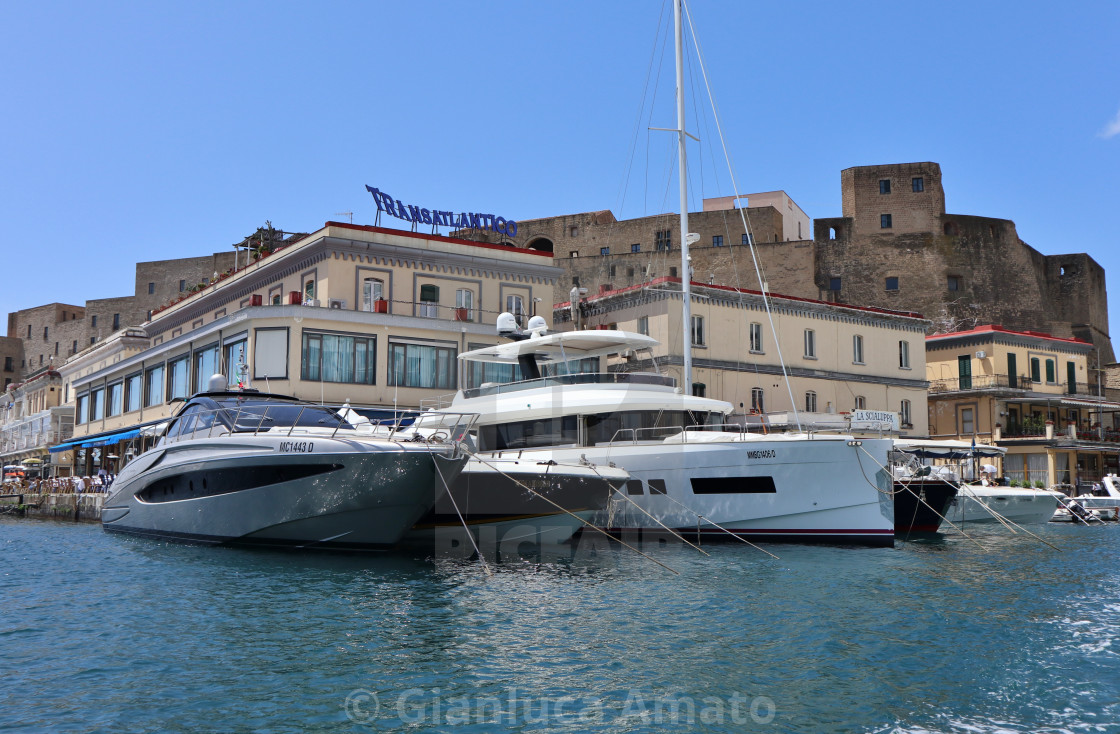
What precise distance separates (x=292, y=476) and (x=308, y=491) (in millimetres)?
376

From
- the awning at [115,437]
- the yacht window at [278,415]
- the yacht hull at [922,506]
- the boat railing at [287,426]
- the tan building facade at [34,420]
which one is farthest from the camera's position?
the tan building facade at [34,420]

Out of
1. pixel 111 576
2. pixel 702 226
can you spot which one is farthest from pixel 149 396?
pixel 702 226

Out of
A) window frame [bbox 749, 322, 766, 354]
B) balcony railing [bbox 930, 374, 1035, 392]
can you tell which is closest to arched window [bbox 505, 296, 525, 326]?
window frame [bbox 749, 322, 766, 354]

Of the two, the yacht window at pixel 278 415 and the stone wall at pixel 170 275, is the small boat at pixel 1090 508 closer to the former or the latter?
the yacht window at pixel 278 415

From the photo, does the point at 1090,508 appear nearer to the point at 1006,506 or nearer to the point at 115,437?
the point at 1006,506

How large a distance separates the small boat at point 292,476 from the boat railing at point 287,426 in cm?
2

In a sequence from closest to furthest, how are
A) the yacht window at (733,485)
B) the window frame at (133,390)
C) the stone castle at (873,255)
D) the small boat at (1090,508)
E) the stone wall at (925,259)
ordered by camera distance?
the yacht window at (733,485), the small boat at (1090,508), the window frame at (133,390), the stone castle at (873,255), the stone wall at (925,259)

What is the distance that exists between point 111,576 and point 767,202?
5557 cm

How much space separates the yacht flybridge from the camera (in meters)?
18.2

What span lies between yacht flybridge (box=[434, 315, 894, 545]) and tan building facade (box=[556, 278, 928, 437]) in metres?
11.5

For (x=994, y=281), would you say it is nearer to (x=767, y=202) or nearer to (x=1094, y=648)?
(x=767, y=202)

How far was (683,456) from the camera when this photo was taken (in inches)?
742

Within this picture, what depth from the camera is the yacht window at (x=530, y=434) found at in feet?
65.7

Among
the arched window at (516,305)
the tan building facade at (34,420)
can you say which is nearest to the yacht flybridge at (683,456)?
the arched window at (516,305)
